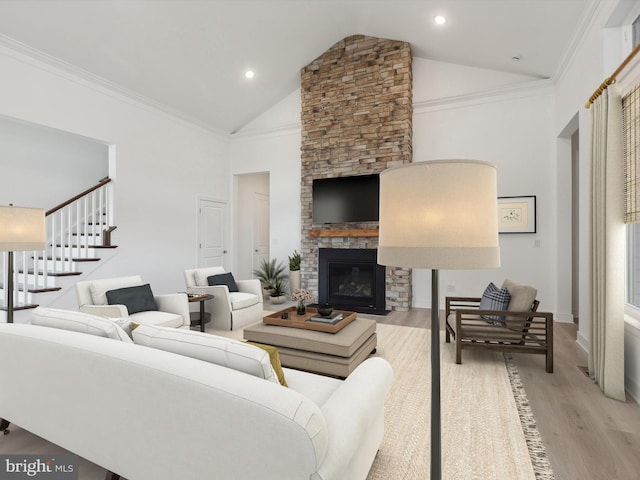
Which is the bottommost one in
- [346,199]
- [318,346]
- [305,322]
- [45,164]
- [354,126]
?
[318,346]

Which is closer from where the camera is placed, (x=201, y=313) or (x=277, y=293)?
(x=201, y=313)

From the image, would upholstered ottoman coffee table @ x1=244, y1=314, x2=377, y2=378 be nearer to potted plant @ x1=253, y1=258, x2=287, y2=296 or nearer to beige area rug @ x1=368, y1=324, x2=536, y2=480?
beige area rug @ x1=368, y1=324, x2=536, y2=480

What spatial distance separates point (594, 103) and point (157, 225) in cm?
584

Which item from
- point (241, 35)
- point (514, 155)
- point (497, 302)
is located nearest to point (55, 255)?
point (241, 35)

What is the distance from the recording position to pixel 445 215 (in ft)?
3.49

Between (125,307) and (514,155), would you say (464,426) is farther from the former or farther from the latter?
(514,155)

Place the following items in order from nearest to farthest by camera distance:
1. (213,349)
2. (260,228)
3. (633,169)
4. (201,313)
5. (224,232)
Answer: (213,349) → (633,169) → (201,313) → (224,232) → (260,228)

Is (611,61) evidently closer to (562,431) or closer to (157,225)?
(562,431)

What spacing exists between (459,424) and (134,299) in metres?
3.11

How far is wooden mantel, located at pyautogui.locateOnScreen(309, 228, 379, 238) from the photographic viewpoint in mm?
5555

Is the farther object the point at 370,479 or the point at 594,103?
the point at 594,103

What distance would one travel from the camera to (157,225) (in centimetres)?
565

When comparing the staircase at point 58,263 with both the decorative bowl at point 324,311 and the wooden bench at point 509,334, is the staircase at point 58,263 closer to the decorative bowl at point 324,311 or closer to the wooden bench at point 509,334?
the decorative bowl at point 324,311

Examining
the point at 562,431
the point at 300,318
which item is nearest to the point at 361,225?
the point at 300,318
